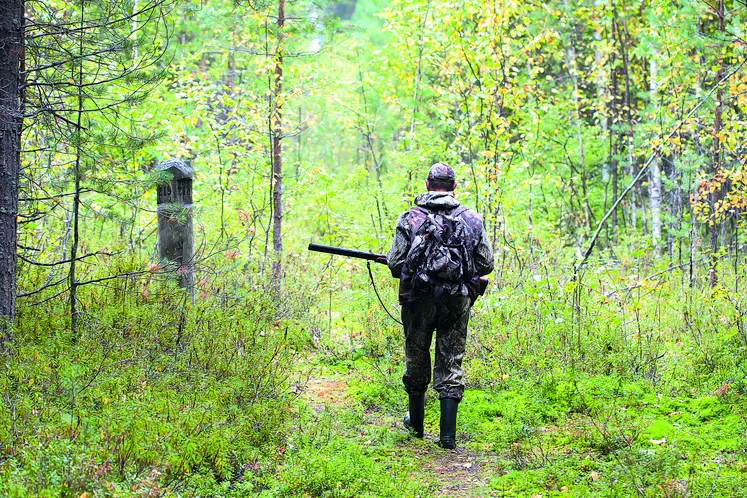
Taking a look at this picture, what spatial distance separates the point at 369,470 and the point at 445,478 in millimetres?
648

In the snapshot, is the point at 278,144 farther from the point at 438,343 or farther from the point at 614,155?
the point at 614,155

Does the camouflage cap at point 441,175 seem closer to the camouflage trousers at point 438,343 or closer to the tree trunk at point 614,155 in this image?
the camouflage trousers at point 438,343

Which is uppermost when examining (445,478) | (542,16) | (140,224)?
(542,16)

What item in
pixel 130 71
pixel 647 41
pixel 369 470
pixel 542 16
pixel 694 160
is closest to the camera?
pixel 369 470

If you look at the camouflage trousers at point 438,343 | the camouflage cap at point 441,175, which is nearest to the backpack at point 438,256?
the camouflage trousers at point 438,343

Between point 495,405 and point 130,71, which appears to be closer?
point 130,71

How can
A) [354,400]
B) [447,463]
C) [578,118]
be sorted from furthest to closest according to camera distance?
[578,118]
[354,400]
[447,463]

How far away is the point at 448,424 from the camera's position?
5.68 meters

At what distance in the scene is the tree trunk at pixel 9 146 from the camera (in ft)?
18.0

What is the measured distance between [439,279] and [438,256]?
7.3 inches

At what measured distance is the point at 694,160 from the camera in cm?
1018

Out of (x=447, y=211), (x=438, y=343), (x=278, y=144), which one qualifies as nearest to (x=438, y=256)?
(x=447, y=211)

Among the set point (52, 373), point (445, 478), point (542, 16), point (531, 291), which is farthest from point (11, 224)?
point (542, 16)

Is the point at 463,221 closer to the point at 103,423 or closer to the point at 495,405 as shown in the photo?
the point at 495,405
